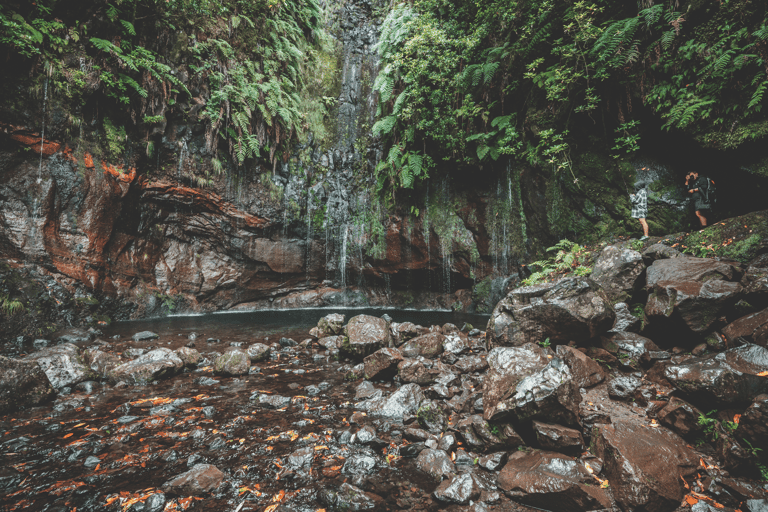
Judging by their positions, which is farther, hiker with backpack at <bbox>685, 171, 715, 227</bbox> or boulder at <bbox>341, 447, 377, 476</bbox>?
hiker with backpack at <bbox>685, 171, 715, 227</bbox>

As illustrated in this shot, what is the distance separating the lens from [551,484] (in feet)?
6.79

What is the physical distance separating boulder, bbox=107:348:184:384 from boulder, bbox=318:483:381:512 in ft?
12.4

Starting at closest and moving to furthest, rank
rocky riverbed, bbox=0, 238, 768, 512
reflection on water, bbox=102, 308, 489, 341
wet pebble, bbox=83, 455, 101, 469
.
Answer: rocky riverbed, bbox=0, 238, 768, 512
wet pebble, bbox=83, 455, 101, 469
reflection on water, bbox=102, 308, 489, 341

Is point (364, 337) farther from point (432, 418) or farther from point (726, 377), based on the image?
point (726, 377)

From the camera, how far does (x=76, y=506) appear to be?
2129 millimetres

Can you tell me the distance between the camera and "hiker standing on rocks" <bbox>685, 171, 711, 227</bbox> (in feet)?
18.9

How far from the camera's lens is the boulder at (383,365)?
4.39 metres

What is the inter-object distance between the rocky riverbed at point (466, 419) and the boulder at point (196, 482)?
0.01m

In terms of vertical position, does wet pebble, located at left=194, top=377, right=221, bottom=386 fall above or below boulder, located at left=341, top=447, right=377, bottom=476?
above

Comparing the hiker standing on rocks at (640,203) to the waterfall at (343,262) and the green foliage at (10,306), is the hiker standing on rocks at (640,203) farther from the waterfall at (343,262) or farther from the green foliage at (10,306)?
the green foliage at (10,306)

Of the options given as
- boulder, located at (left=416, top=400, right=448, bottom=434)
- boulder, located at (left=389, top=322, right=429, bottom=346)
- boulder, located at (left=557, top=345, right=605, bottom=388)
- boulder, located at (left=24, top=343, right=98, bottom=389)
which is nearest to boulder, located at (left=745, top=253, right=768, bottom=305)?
boulder, located at (left=557, top=345, right=605, bottom=388)

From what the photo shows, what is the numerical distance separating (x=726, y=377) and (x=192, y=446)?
15.7 ft

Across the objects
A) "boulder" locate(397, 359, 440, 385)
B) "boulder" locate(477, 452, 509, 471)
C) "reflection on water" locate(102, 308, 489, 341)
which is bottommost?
"boulder" locate(477, 452, 509, 471)

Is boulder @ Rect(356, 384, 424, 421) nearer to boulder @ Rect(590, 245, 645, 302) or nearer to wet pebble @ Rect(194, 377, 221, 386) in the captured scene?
wet pebble @ Rect(194, 377, 221, 386)
